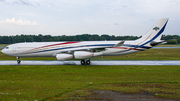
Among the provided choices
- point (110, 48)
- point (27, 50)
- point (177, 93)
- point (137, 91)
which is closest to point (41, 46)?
Answer: point (27, 50)

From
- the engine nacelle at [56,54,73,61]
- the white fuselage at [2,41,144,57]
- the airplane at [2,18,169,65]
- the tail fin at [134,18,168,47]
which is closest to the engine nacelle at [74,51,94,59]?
the engine nacelle at [56,54,73,61]

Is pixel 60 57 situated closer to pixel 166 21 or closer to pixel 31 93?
pixel 31 93

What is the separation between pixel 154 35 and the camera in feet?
78.0

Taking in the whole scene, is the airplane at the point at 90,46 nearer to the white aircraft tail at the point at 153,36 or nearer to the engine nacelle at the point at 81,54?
the white aircraft tail at the point at 153,36

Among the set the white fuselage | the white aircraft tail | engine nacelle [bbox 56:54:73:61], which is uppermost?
the white aircraft tail

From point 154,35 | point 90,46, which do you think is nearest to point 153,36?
point 154,35

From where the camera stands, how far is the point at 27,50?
2394cm

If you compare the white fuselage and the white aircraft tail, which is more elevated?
the white aircraft tail

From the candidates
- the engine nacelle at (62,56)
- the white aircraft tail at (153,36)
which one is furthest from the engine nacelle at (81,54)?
the white aircraft tail at (153,36)

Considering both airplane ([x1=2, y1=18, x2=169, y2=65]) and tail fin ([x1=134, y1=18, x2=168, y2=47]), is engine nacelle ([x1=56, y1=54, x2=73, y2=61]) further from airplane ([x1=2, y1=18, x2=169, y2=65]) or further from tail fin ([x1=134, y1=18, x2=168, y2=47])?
tail fin ([x1=134, y1=18, x2=168, y2=47])

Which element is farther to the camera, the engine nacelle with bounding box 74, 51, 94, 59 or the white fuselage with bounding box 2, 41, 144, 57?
the white fuselage with bounding box 2, 41, 144, 57

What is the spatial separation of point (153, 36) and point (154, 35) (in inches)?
8.0

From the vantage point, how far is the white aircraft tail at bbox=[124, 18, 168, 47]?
2356 centimetres

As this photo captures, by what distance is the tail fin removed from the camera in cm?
2358
